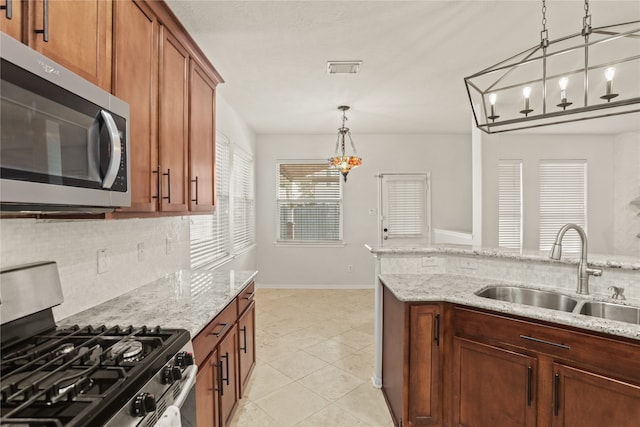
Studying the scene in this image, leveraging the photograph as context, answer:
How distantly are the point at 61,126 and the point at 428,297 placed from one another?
1929 mm

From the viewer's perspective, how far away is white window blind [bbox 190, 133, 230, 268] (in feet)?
11.0

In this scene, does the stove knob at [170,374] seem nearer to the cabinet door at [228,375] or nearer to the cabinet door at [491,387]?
the cabinet door at [228,375]

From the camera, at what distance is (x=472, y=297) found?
78.1 inches

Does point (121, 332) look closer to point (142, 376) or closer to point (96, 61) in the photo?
point (142, 376)

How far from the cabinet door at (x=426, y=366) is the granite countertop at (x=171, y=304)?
116cm

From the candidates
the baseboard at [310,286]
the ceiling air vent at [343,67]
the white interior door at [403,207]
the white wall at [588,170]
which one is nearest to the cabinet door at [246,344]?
the ceiling air vent at [343,67]

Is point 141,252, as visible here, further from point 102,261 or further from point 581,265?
point 581,265

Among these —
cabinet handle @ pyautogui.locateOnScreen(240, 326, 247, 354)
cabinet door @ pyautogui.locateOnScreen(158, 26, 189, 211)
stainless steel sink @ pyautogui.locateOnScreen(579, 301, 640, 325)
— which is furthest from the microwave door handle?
stainless steel sink @ pyautogui.locateOnScreen(579, 301, 640, 325)

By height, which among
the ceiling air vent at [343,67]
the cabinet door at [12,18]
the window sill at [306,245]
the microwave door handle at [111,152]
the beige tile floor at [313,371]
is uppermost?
the ceiling air vent at [343,67]

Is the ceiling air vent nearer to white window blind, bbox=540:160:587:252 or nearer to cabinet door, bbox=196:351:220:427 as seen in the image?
cabinet door, bbox=196:351:220:427

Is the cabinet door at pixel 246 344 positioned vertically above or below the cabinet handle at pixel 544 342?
below

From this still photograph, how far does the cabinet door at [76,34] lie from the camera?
3.39 feet

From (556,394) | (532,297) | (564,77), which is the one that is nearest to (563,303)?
(532,297)

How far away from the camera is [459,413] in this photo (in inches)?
76.8
